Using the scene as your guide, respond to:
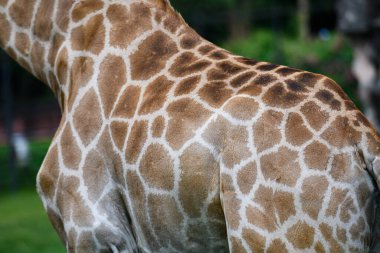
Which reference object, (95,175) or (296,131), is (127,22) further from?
(296,131)

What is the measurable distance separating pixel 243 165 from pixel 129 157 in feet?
2.17

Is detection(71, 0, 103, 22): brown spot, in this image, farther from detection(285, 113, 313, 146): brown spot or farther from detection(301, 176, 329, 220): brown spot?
detection(301, 176, 329, 220): brown spot

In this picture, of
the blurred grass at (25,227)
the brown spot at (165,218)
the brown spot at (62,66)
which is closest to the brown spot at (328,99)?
the brown spot at (165,218)

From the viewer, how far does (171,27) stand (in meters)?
4.14

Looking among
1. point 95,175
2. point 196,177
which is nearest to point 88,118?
point 95,175

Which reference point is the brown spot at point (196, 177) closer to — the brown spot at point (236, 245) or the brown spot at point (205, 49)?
the brown spot at point (236, 245)

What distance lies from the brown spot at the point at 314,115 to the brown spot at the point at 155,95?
2.33ft

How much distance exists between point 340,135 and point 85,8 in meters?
1.71

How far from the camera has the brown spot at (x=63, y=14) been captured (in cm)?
433

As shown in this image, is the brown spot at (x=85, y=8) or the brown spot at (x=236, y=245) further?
the brown spot at (x=85, y=8)

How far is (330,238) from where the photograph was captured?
10.4 feet

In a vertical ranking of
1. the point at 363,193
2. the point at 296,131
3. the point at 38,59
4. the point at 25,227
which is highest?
the point at 296,131

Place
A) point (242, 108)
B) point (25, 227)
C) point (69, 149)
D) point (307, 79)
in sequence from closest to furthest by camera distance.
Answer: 1. point (242, 108)
2. point (307, 79)
3. point (69, 149)
4. point (25, 227)

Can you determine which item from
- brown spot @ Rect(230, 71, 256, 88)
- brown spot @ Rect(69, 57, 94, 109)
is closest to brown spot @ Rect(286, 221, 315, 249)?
brown spot @ Rect(230, 71, 256, 88)
